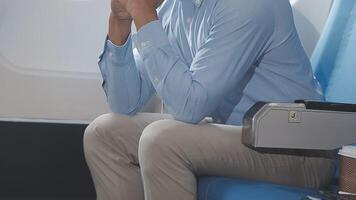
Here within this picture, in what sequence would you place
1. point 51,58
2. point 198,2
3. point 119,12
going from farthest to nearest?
point 51,58 < point 119,12 < point 198,2

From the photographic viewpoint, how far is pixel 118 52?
1.64m

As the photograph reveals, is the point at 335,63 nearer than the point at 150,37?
No

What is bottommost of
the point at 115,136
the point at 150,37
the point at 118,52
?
the point at 115,136

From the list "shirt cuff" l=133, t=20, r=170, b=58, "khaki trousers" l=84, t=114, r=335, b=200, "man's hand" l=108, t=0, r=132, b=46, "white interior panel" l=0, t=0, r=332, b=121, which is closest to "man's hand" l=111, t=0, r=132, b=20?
"man's hand" l=108, t=0, r=132, b=46

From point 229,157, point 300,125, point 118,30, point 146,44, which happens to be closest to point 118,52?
point 118,30

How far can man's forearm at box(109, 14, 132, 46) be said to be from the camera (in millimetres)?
1606

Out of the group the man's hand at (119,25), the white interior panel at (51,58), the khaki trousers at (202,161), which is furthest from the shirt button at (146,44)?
the white interior panel at (51,58)

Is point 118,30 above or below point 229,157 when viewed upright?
above

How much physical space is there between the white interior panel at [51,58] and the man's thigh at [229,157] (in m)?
1.06

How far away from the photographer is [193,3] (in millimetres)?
1510

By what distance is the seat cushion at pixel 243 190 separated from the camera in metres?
1.13

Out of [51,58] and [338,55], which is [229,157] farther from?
[51,58]

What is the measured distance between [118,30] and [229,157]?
0.61 metres

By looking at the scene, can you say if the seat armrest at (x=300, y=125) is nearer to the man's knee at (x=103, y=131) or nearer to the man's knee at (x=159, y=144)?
the man's knee at (x=159, y=144)
